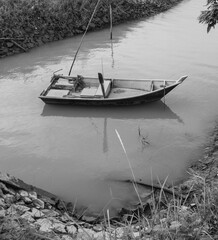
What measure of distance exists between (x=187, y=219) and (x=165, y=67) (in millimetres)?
8912

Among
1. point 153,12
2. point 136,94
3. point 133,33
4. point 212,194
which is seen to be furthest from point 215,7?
point 153,12

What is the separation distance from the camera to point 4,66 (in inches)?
460

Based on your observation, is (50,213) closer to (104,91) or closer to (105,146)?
(105,146)

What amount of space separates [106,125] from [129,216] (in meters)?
3.39

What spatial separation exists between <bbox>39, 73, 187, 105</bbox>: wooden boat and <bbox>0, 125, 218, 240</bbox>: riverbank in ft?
6.58

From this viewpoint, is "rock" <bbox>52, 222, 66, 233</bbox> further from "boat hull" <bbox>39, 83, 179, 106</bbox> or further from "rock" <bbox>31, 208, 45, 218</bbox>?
"boat hull" <bbox>39, 83, 179, 106</bbox>

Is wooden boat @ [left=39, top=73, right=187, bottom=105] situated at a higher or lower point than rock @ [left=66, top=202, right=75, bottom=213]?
higher

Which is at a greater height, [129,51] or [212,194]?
[129,51]

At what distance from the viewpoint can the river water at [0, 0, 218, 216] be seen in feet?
19.8

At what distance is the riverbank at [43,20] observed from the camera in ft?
42.4

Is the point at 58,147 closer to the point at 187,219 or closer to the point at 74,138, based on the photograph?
the point at 74,138

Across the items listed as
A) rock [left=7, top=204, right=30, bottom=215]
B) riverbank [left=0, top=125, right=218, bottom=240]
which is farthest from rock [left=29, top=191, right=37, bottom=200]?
rock [left=7, top=204, right=30, bottom=215]

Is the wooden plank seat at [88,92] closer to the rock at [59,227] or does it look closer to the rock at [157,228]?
the rock at [59,227]

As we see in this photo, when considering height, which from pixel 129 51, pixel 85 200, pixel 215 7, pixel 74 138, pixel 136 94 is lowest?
pixel 85 200
